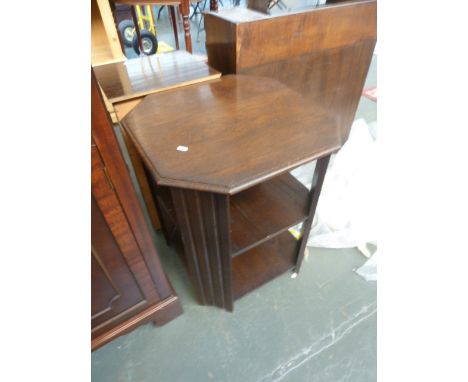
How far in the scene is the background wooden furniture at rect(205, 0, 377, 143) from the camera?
962mm

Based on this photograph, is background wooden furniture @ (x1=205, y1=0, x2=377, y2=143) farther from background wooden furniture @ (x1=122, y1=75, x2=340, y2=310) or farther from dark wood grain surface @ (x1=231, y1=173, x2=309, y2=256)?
dark wood grain surface @ (x1=231, y1=173, x2=309, y2=256)

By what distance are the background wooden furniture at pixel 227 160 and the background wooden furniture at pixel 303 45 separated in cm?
16

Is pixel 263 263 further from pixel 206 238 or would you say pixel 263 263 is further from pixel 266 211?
pixel 206 238

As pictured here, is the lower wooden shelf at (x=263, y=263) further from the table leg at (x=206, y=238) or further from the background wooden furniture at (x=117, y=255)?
the background wooden furniture at (x=117, y=255)

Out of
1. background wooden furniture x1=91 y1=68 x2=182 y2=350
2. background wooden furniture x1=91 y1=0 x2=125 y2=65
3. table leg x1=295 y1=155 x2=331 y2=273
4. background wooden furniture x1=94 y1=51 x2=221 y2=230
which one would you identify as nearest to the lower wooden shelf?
table leg x1=295 y1=155 x2=331 y2=273

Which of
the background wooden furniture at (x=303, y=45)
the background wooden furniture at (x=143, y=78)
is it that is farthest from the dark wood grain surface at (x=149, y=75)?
the background wooden furniture at (x=303, y=45)

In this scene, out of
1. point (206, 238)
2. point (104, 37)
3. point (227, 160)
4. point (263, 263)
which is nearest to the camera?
point (227, 160)

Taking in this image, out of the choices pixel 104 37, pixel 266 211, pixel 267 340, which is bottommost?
pixel 267 340

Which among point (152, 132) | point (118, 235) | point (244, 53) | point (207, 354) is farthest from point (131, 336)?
point (244, 53)

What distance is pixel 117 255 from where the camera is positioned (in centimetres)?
65

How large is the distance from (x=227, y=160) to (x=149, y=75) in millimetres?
573

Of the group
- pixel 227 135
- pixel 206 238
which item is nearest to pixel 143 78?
pixel 227 135

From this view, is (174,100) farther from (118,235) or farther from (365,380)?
(365,380)

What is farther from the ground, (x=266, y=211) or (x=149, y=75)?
(x=149, y=75)
